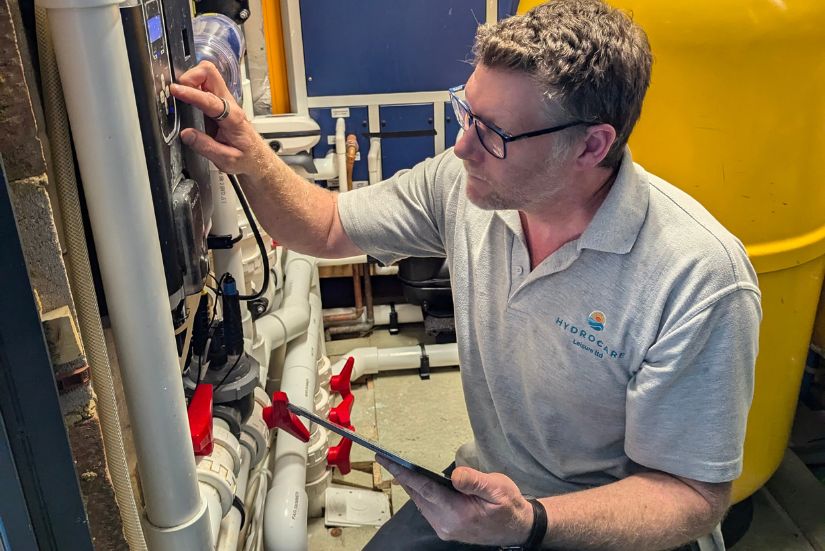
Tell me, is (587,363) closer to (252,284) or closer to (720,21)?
(720,21)

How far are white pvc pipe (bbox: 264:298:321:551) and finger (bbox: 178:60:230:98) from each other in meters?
0.96

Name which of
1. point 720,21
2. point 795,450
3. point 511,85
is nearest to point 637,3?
point 720,21

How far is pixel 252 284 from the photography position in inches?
76.7

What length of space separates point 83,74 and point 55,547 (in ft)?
1.48

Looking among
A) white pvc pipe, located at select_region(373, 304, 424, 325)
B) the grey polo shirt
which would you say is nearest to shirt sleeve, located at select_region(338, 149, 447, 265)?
the grey polo shirt

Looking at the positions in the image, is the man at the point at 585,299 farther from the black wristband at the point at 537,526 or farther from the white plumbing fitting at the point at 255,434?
the white plumbing fitting at the point at 255,434

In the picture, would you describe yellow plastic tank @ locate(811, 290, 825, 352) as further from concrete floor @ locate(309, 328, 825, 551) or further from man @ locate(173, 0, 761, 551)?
man @ locate(173, 0, 761, 551)

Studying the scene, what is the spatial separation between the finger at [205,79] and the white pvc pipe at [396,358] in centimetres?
168

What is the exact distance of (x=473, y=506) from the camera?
1.03 m

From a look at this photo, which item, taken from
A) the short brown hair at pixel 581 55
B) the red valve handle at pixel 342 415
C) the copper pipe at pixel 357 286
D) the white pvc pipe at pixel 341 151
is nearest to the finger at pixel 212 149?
A: the short brown hair at pixel 581 55

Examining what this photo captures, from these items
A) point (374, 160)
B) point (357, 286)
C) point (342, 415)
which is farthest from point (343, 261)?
point (342, 415)

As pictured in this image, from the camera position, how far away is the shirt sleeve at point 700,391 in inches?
43.1

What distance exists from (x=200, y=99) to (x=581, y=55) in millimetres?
532

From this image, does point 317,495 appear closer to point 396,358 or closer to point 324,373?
point 324,373
